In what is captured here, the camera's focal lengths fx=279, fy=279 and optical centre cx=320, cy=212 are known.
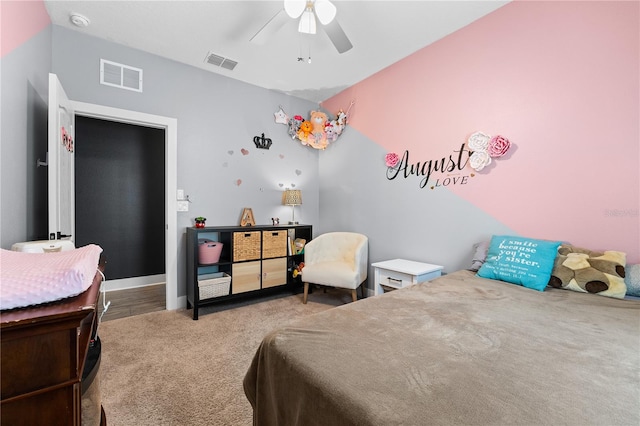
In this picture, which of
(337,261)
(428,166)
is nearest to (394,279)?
(337,261)

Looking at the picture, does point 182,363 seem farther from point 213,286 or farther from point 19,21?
point 19,21

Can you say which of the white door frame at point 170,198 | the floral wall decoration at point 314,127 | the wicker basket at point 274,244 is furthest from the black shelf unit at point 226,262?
the floral wall decoration at point 314,127

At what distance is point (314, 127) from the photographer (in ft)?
12.7

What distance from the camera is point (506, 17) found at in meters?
2.20

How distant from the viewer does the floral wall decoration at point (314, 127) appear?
3.74 m

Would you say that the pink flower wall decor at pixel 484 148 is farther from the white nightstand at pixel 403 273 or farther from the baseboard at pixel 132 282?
the baseboard at pixel 132 282

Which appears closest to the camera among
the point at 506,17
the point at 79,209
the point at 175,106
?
the point at 506,17

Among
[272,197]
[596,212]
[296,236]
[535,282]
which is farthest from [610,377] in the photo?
[272,197]

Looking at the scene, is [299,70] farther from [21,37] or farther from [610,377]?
[610,377]

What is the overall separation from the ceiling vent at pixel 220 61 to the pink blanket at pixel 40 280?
2.86m

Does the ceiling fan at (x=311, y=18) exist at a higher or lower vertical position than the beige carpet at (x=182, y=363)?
higher

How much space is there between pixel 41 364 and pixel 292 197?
3.17 meters

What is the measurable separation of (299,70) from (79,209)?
3.29 metres

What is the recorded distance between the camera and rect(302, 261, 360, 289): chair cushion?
9.67ft
